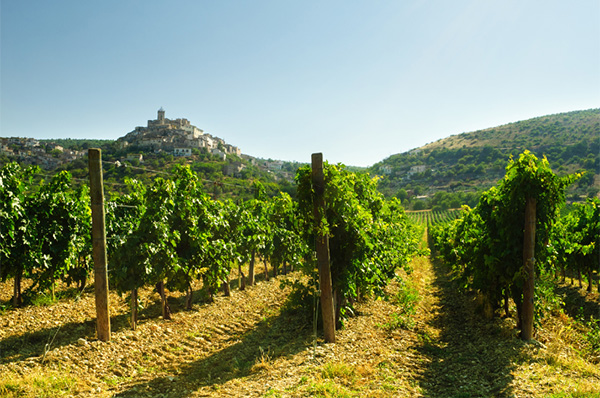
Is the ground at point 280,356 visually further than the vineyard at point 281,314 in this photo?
No

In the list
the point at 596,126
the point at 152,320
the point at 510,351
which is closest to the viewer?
the point at 510,351

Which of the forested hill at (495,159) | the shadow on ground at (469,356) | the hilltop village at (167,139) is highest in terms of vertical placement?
the hilltop village at (167,139)

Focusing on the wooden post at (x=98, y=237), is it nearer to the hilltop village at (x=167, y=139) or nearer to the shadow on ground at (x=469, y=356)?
the shadow on ground at (x=469, y=356)

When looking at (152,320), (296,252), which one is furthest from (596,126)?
(152,320)

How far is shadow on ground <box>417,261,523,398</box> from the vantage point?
6.34 metres

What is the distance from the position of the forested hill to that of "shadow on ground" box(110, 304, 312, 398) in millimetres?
78342

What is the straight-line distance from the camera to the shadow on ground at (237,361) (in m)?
6.48

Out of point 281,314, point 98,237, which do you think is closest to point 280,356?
point 281,314

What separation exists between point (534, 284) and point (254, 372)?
21.4 feet

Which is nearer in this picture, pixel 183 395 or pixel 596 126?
pixel 183 395

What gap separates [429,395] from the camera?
6.15 metres

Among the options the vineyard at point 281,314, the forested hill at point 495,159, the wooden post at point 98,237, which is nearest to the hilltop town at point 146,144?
the forested hill at point 495,159

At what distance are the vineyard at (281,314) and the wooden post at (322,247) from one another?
0.45ft

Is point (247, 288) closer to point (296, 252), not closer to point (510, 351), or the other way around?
point (296, 252)
